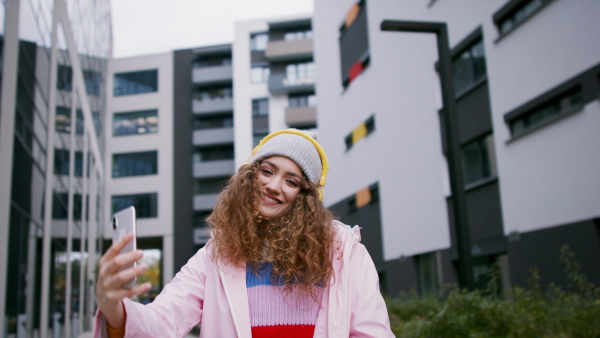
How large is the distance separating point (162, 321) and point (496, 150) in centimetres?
1229

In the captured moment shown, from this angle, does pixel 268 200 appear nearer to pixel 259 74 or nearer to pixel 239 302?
pixel 239 302

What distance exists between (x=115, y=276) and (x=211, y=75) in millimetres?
43067

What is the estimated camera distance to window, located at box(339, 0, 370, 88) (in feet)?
75.1

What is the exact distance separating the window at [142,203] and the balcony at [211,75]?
362 inches

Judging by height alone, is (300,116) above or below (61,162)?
above

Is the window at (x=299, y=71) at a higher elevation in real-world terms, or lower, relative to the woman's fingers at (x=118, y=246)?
higher

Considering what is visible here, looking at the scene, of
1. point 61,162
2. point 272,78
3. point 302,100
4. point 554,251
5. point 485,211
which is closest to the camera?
point 554,251

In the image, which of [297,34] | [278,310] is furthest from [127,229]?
[297,34]

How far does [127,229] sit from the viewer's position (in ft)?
5.45

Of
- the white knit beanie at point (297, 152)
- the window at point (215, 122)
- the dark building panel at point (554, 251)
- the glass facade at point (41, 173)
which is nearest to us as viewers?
the white knit beanie at point (297, 152)

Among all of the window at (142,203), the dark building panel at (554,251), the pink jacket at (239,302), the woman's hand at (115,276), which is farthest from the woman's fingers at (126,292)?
the window at (142,203)

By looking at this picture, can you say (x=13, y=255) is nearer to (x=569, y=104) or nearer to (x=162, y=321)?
(x=162, y=321)

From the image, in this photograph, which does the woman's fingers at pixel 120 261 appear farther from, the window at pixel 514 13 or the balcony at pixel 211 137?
the balcony at pixel 211 137

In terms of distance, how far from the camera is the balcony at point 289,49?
4219 centimetres
